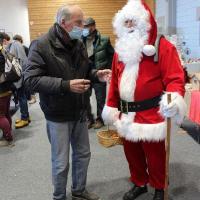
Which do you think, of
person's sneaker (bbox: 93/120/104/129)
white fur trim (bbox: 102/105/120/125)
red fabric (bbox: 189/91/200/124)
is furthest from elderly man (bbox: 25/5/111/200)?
person's sneaker (bbox: 93/120/104/129)

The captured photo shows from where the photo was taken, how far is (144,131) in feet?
7.35

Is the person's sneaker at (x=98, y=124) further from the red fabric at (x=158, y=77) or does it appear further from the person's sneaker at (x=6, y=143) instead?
the red fabric at (x=158, y=77)

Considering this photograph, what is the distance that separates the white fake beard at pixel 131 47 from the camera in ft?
7.20

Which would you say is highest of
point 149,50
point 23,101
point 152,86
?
point 149,50

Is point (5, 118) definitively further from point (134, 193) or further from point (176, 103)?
point (176, 103)

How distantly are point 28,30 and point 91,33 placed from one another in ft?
20.0

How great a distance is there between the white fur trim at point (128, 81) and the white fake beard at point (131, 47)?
1.6 inches

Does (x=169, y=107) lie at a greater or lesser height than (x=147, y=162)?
greater

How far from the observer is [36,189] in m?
2.84

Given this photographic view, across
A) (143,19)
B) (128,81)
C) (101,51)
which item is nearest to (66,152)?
(128,81)

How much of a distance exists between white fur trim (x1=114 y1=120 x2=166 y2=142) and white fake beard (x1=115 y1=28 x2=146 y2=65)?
0.44 metres

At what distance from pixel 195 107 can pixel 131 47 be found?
68.3 inches

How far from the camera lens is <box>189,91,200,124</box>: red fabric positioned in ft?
11.8

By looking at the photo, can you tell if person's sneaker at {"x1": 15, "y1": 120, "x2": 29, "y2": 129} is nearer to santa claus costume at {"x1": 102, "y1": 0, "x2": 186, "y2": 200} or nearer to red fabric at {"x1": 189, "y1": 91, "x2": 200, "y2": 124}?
red fabric at {"x1": 189, "y1": 91, "x2": 200, "y2": 124}
